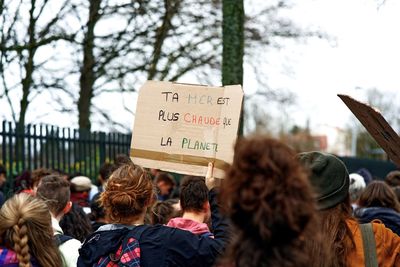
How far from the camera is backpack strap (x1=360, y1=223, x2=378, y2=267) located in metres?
3.48

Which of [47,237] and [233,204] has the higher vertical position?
[233,204]

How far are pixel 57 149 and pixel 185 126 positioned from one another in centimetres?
813

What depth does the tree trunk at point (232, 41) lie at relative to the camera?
1038cm

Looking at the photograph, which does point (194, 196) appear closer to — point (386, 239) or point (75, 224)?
point (386, 239)

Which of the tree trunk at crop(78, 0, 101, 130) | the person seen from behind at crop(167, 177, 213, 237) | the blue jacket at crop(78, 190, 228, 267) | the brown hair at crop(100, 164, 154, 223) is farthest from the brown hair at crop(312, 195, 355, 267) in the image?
the tree trunk at crop(78, 0, 101, 130)

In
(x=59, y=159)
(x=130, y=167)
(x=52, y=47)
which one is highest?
(x=52, y=47)

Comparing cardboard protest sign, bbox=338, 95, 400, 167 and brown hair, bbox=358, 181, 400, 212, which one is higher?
cardboard protest sign, bbox=338, 95, 400, 167

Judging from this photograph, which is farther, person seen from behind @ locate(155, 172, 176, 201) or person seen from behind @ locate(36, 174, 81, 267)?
person seen from behind @ locate(155, 172, 176, 201)

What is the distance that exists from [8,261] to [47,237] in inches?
9.2

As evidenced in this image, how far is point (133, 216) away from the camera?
4.05 metres

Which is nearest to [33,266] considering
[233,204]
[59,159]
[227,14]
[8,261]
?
[8,261]

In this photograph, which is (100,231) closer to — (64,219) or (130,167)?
(130,167)

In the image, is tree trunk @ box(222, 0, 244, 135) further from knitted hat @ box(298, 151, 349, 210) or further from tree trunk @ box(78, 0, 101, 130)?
knitted hat @ box(298, 151, 349, 210)

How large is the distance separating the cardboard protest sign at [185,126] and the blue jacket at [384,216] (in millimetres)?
1944
